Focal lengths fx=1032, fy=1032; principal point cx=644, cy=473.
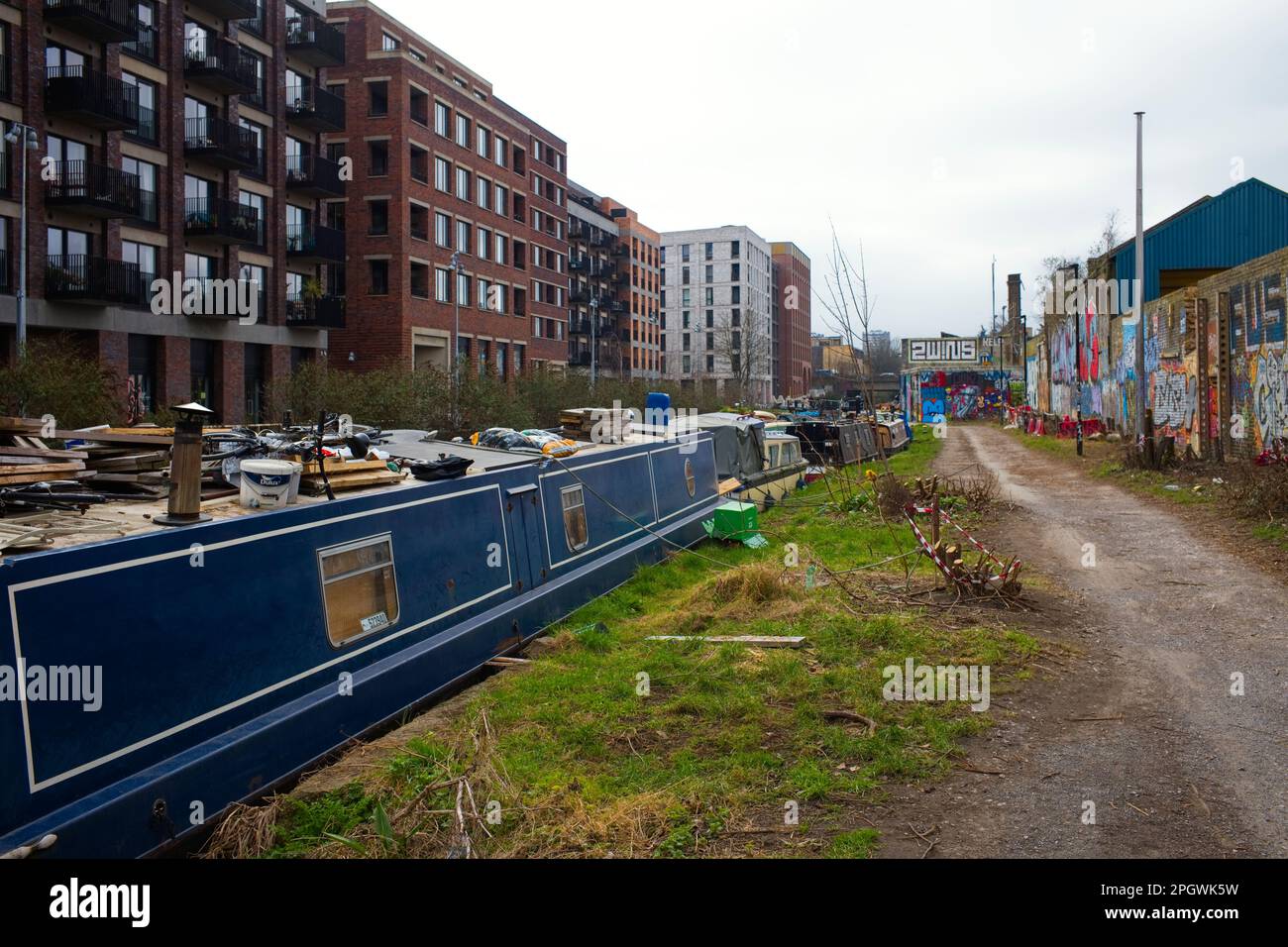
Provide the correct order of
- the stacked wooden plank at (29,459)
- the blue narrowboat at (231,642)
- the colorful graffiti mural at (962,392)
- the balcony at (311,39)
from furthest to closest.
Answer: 1. the colorful graffiti mural at (962,392)
2. the balcony at (311,39)
3. the stacked wooden plank at (29,459)
4. the blue narrowboat at (231,642)

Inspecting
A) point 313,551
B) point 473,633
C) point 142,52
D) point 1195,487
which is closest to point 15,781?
point 313,551

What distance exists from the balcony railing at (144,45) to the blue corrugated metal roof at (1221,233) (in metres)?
28.1

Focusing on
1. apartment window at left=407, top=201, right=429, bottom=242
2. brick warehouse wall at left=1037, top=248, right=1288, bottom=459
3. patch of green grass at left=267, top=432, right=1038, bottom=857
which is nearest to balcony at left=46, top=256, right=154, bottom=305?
apartment window at left=407, top=201, right=429, bottom=242

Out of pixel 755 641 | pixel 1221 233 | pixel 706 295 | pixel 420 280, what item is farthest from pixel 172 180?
pixel 706 295

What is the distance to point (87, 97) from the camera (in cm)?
2483

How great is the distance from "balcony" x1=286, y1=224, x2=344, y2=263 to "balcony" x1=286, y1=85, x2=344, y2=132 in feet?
11.5

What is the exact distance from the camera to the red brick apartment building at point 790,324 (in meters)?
110

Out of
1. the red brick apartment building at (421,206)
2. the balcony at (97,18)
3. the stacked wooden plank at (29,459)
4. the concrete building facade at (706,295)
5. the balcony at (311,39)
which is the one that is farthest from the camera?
the concrete building facade at (706,295)

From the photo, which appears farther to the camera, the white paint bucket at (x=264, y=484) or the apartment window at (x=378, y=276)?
the apartment window at (x=378, y=276)

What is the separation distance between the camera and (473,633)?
7.53 meters

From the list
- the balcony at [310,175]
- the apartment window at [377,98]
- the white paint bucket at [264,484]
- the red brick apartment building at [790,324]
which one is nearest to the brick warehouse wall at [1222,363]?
the white paint bucket at [264,484]

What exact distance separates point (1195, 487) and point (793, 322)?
99.9 m

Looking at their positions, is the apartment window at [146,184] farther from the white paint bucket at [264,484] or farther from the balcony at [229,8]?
the white paint bucket at [264,484]

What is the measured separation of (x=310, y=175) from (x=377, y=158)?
220 inches
